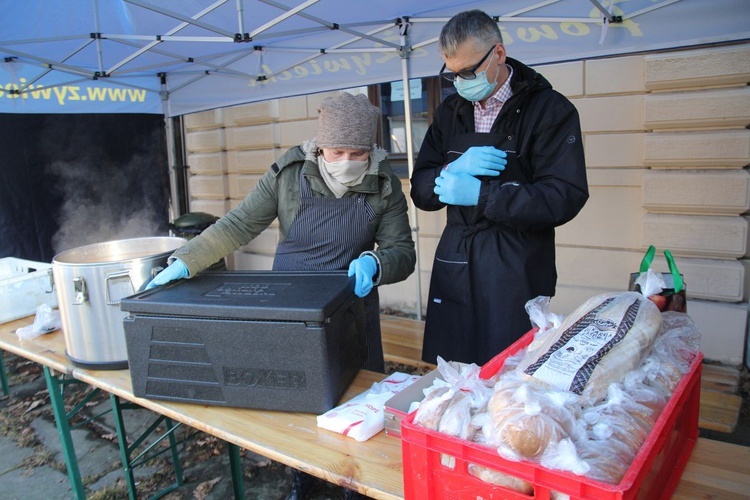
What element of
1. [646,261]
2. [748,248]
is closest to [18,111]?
[646,261]

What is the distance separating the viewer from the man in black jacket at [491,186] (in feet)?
5.55

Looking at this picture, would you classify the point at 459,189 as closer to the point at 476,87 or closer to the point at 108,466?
the point at 476,87

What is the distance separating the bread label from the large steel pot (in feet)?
4.19

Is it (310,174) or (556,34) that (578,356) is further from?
(556,34)

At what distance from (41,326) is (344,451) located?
171cm

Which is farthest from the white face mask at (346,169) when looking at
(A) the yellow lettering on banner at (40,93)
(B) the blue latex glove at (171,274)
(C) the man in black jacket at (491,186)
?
(A) the yellow lettering on banner at (40,93)

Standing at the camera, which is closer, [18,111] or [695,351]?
[695,351]

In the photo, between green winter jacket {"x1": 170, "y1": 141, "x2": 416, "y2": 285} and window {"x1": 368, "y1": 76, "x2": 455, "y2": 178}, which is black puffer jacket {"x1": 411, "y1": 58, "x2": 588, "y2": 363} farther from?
window {"x1": 368, "y1": 76, "x2": 455, "y2": 178}

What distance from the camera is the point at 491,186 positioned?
5.63 ft

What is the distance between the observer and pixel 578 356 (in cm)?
103

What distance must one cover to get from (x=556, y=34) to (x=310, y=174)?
193 centimetres

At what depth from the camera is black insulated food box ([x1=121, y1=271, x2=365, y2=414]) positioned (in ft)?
4.37

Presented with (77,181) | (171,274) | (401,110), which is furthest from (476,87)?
(77,181)

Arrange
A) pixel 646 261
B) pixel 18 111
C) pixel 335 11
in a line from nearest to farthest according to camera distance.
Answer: pixel 646 261, pixel 335 11, pixel 18 111
